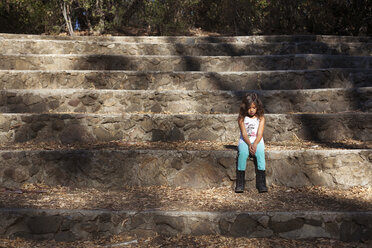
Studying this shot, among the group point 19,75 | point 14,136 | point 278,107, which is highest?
point 19,75

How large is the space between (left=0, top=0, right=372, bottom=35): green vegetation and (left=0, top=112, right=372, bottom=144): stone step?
4534 mm

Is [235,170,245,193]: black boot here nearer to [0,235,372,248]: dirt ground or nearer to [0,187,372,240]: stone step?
[0,187,372,240]: stone step

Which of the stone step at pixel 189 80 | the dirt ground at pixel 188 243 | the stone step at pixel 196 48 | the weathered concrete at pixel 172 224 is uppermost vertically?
the stone step at pixel 196 48

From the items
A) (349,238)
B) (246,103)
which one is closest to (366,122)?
(246,103)

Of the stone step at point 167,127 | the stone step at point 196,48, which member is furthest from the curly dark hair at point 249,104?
the stone step at point 196,48

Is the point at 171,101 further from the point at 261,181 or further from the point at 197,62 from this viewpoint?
the point at 261,181

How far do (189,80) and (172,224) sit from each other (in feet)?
9.30

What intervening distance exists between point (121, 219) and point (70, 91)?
231 centimetres

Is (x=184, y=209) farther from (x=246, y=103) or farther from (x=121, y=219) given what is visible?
(x=246, y=103)

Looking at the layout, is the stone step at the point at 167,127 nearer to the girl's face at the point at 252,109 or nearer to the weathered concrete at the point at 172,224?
the girl's face at the point at 252,109

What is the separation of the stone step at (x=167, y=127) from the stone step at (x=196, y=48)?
2739 millimetres

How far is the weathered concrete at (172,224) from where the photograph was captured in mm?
2818

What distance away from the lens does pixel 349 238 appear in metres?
2.83

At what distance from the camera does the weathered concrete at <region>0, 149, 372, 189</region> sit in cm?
347
